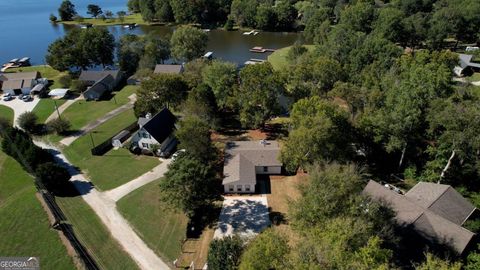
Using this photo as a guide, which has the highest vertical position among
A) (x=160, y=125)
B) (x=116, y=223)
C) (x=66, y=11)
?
(x=66, y=11)

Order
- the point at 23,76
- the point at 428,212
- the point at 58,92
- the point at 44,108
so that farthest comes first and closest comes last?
the point at 23,76 < the point at 58,92 < the point at 44,108 < the point at 428,212

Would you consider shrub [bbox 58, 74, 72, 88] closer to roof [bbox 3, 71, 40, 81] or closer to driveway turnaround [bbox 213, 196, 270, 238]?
roof [bbox 3, 71, 40, 81]

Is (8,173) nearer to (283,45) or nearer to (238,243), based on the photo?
(238,243)

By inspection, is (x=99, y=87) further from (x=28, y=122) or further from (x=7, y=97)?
(x=7, y=97)

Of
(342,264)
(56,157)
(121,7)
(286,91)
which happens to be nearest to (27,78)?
(56,157)

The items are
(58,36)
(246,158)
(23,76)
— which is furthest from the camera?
(58,36)

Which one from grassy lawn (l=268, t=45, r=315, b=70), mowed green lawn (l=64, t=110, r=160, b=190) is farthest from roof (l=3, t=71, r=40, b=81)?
grassy lawn (l=268, t=45, r=315, b=70)

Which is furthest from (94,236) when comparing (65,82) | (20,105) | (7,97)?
(7,97)
